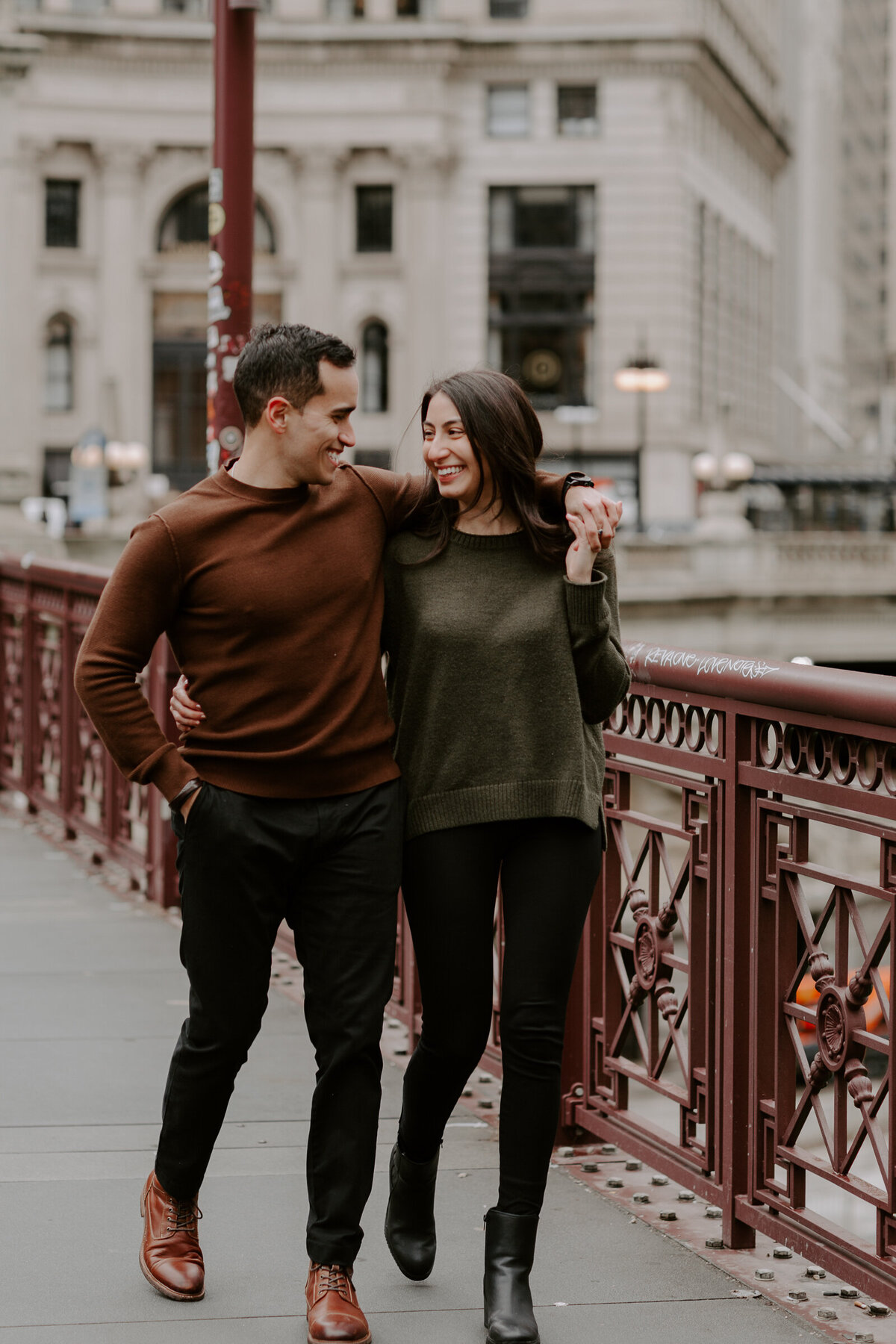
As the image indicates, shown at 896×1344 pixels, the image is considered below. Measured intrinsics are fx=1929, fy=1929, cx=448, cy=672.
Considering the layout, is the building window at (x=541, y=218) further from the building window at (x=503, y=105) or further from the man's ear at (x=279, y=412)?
the man's ear at (x=279, y=412)

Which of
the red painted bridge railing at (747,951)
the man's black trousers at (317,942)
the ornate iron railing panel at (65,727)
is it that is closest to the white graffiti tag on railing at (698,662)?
the red painted bridge railing at (747,951)

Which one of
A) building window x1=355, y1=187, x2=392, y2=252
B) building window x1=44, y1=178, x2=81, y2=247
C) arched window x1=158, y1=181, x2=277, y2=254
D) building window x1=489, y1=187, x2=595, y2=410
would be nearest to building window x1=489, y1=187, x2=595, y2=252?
building window x1=489, y1=187, x2=595, y2=410

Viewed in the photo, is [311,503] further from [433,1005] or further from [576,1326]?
[576,1326]

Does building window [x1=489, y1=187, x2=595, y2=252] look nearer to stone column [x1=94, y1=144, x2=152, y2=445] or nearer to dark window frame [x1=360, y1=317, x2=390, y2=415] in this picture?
dark window frame [x1=360, y1=317, x2=390, y2=415]

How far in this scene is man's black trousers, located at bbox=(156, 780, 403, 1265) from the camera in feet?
12.5

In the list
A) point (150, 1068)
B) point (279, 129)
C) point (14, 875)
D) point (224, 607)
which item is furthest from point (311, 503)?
point (279, 129)

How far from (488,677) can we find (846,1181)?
1.31 metres

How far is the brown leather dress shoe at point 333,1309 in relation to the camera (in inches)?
148

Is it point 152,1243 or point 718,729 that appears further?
point 718,729

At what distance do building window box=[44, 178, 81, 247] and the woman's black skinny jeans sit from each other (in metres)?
65.1

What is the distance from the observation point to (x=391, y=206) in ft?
219

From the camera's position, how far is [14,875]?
927 centimetres

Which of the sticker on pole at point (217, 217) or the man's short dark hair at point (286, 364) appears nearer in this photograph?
the man's short dark hair at point (286, 364)

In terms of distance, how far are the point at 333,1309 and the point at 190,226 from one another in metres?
66.3
